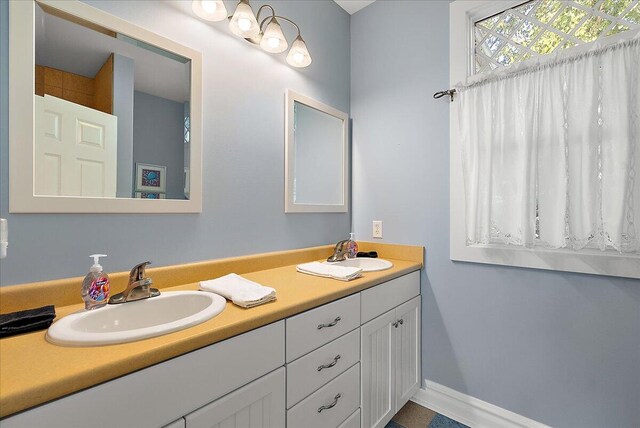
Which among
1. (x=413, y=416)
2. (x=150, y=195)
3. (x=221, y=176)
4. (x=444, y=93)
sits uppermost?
(x=444, y=93)

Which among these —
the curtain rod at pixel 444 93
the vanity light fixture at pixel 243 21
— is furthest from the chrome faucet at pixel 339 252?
the vanity light fixture at pixel 243 21

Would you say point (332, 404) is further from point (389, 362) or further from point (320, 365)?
point (389, 362)

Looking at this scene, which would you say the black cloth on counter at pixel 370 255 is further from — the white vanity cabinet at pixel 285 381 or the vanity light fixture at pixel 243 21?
the vanity light fixture at pixel 243 21

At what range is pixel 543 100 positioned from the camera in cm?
131

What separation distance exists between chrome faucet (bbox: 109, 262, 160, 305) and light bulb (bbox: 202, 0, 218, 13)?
106cm

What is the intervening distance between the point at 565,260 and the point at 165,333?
5.27ft

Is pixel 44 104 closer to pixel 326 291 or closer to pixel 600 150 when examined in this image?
pixel 326 291

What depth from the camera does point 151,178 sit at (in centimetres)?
114

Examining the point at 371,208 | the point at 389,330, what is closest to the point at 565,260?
the point at 389,330

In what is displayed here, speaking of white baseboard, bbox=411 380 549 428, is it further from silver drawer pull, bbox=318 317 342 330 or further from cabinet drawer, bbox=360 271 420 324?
silver drawer pull, bbox=318 317 342 330

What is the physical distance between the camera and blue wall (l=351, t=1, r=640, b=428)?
48.9 inches

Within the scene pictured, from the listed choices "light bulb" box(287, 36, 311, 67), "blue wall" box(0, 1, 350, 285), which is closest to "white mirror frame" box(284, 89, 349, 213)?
"blue wall" box(0, 1, 350, 285)

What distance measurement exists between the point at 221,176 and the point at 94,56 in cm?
61

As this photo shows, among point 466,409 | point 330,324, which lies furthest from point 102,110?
point 466,409
